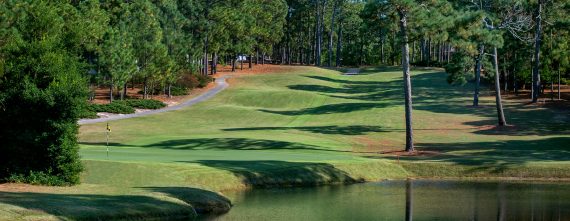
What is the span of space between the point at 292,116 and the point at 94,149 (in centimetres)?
3238

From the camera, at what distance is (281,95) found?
89812 millimetres

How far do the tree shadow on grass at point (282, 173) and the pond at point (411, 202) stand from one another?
1.08 metres

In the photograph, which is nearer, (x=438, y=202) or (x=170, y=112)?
(x=438, y=202)

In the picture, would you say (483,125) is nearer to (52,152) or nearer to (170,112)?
(170,112)

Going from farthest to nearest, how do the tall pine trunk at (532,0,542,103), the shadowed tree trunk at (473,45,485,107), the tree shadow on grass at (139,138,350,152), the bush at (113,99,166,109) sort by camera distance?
the bush at (113,99,166,109) < the tall pine trunk at (532,0,542,103) < the shadowed tree trunk at (473,45,485,107) < the tree shadow on grass at (139,138,350,152)

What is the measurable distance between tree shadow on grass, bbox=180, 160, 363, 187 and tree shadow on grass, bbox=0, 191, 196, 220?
25.2 feet

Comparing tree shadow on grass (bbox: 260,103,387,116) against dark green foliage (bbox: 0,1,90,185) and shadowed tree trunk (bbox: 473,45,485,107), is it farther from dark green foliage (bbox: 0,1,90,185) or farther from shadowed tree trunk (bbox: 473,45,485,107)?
dark green foliage (bbox: 0,1,90,185)

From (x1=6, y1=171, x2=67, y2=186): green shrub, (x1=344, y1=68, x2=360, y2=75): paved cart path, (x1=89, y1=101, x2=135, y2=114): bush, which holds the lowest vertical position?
(x1=6, y1=171, x2=67, y2=186): green shrub

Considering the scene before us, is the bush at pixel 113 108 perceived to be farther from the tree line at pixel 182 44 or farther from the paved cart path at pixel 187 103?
the tree line at pixel 182 44

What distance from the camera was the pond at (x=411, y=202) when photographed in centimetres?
2700

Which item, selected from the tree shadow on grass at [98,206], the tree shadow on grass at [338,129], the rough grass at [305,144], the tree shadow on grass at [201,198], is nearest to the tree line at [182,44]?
the rough grass at [305,144]

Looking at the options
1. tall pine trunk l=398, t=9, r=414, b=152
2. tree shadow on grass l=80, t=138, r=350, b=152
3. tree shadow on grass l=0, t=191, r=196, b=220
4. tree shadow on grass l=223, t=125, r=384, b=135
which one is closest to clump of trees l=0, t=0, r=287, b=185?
tree shadow on grass l=0, t=191, r=196, b=220

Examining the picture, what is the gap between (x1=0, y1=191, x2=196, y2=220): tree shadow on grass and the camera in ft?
77.6

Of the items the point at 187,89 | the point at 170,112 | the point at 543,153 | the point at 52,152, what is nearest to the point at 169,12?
the point at 187,89
